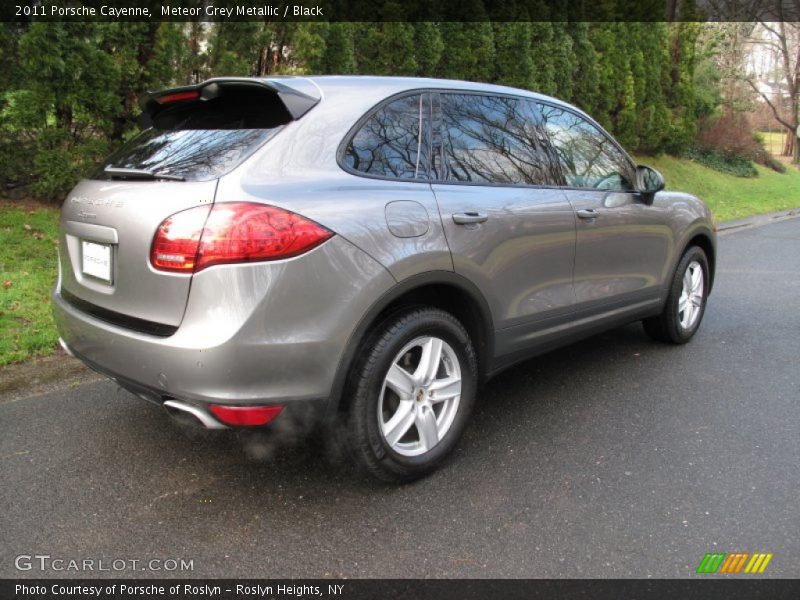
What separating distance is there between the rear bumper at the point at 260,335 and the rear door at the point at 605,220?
5.52 ft

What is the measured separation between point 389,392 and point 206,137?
134 centimetres

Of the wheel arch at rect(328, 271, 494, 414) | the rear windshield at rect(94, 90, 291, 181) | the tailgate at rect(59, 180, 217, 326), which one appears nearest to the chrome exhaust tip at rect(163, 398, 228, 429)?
the tailgate at rect(59, 180, 217, 326)

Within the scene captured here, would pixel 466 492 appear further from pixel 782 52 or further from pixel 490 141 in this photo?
pixel 782 52

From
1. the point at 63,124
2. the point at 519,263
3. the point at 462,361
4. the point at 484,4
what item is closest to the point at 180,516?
the point at 462,361

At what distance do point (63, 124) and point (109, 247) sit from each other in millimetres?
→ 5280

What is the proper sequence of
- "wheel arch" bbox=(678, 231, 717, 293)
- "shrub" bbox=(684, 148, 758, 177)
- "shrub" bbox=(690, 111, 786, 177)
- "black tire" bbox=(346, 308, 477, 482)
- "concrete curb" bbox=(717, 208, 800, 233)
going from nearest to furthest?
"black tire" bbox=(346, 308, 477, 482), "wheel arch" bbox=(678, 231, 717, 293), "concrete curb" bbox=(717, 208, 800, 233), "shrub" bbox=(684, 148, 758, 177), "shrub" bbox=(690, 111, 786, 177)

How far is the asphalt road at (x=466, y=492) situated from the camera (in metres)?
2.45

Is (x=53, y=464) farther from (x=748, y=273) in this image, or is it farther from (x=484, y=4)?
(x=484, y=4)

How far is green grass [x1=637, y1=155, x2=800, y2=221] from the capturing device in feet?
54.1

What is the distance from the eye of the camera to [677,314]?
4852mm

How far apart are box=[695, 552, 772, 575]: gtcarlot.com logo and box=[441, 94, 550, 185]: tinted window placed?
6.21 feet

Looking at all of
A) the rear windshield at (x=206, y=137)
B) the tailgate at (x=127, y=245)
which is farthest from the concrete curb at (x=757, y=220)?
the tailgate at (x=127, y=245)

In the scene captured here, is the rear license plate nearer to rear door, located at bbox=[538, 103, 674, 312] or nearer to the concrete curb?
rear door, located at bbox=[538, 103, 674, 312]
